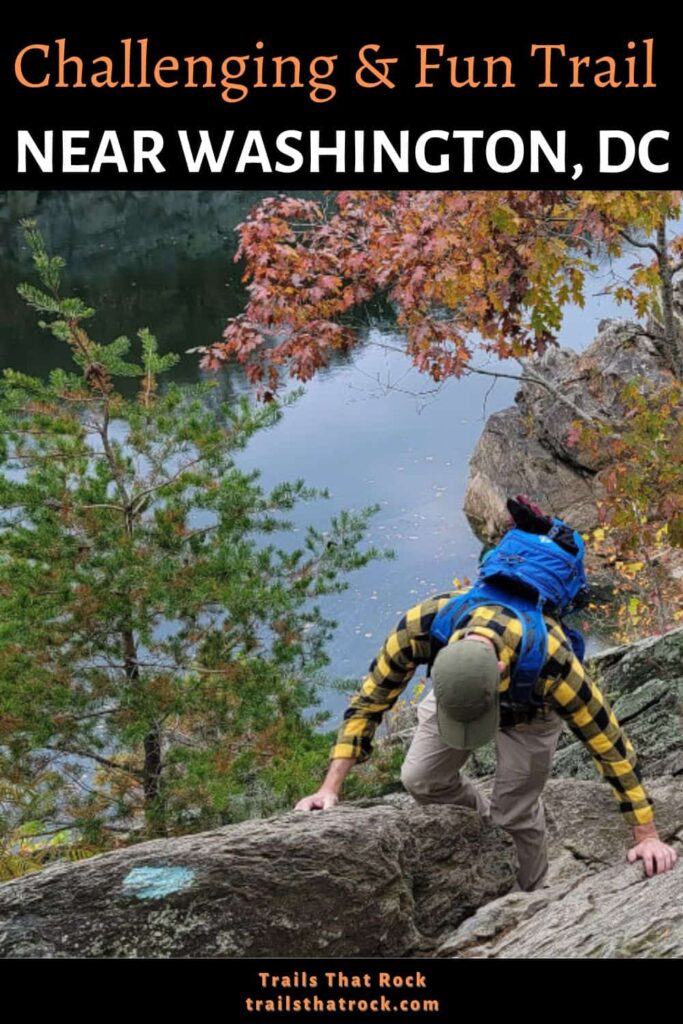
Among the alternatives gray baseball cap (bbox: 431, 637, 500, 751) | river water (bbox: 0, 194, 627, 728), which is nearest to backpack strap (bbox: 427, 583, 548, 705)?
gray baseball cap (bbox: 431, 637, 500, 751)

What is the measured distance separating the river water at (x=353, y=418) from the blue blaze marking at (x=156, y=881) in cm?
1004

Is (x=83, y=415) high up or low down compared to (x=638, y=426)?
up

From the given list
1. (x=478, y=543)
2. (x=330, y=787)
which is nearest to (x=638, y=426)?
(x=330, y=787)

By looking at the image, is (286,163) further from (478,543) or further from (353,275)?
(478,543)

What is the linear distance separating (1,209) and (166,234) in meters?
8.26

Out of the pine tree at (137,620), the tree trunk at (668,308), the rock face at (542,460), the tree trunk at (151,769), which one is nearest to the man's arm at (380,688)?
the pine tree at (137,620)

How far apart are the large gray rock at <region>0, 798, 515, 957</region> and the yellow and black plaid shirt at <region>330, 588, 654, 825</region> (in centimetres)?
45

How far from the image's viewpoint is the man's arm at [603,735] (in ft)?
12.7

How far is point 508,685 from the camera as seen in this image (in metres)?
3.84

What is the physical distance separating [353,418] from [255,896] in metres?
22.5

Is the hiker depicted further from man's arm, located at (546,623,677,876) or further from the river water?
the river water

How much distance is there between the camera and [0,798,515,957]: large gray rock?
3.47m

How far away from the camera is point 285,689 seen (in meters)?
7.71

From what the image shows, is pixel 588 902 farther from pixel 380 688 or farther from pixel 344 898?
pixel 380 688
